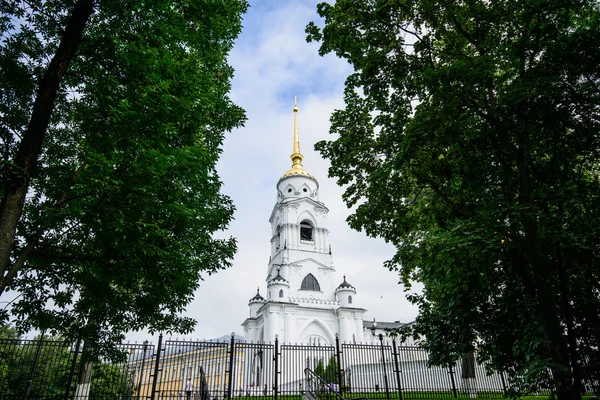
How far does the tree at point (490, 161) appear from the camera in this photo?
753 cm

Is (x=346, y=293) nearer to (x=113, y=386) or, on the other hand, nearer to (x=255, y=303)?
(x=255, y=303)

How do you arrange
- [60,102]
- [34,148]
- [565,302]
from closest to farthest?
[34,148] → [60,102] → [565,302]

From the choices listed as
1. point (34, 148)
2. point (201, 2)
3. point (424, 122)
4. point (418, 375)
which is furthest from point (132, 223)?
point (418, 375)

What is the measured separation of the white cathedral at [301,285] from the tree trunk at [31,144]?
94.1ft

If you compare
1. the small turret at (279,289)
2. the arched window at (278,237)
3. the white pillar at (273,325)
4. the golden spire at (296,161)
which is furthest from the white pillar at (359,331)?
the golden spire at (296,161)

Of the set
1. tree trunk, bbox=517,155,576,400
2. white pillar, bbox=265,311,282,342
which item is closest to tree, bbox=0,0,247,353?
tree trunk, bbox=517,155,576,400

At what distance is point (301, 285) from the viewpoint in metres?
37.6

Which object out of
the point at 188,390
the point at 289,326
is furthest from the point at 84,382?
the point at 289,326

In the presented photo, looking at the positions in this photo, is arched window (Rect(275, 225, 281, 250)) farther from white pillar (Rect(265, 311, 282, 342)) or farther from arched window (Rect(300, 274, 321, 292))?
white pillar (Rect(265, 311, 282, 342))

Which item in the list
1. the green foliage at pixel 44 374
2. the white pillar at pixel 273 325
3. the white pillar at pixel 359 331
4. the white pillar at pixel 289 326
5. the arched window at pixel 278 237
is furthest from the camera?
the arched window at pixel 278 237

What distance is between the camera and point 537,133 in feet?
29.1

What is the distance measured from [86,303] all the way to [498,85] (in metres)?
10.2

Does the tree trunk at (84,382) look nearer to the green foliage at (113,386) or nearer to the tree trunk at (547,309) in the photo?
the green foliage at (113,386)

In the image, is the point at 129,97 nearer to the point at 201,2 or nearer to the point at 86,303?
the point at 201,2
